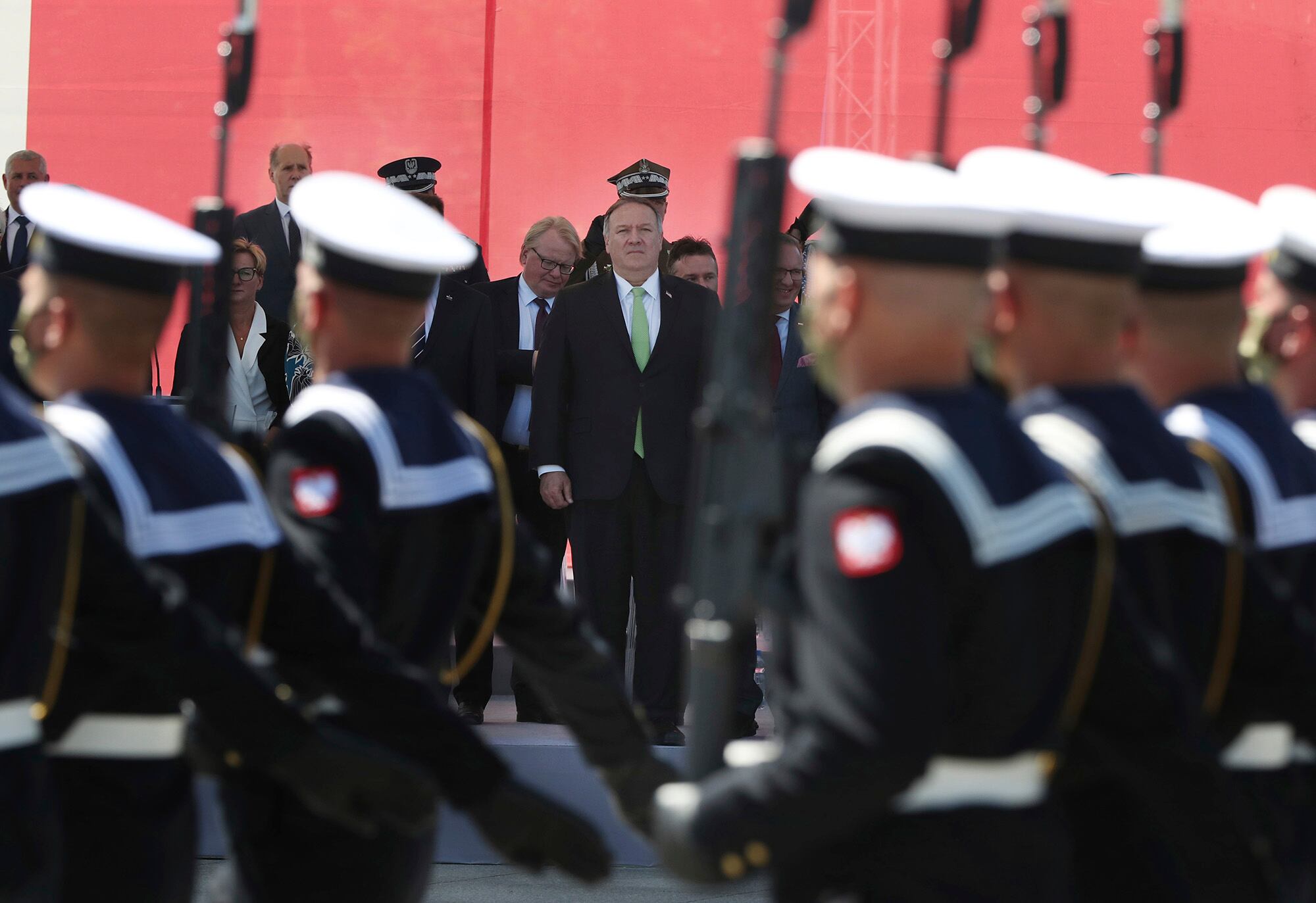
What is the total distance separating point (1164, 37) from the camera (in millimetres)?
3182

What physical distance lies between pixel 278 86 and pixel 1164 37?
229 inches

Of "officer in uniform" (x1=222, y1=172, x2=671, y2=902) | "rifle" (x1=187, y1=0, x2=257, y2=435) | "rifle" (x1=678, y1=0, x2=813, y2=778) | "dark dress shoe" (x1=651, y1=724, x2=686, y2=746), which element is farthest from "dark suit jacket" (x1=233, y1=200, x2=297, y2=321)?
"rifle" (x1=678, y1=0, x2=813, y2=778)

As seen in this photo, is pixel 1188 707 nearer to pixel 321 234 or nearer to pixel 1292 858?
pixel 1292 858

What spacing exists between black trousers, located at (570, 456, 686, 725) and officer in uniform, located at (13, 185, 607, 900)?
3567 mm

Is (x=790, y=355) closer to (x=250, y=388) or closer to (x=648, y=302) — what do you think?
(x=648, y=302)

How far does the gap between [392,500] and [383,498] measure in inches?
0.5

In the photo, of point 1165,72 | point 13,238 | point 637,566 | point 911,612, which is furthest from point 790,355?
point 911,612

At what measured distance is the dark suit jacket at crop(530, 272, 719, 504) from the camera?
6.21 meters

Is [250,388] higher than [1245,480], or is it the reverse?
[1245,480]

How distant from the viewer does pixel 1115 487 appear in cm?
216

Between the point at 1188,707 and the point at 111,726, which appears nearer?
the point at 1188,707

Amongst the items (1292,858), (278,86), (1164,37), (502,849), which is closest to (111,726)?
(502,849)

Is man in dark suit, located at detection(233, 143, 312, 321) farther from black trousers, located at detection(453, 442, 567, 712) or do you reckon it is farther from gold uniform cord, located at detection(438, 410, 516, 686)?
gold uniform cord, located at detection(438, 410, 516, 686)

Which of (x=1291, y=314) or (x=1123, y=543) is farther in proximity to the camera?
(x=1291, y=314)
